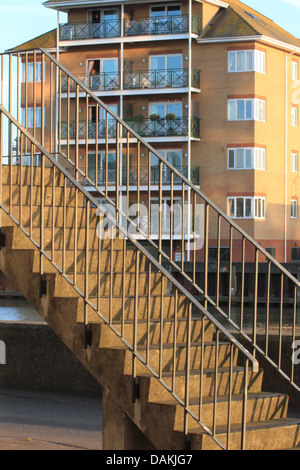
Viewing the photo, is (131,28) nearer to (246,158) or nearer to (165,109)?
(165,109)

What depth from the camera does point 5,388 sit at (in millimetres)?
10977

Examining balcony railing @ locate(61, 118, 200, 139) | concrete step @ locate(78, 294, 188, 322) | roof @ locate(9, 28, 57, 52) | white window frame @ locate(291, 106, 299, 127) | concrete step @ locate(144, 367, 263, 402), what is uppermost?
roof @ locate(9, 28, 57, 52)

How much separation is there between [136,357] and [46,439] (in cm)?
286

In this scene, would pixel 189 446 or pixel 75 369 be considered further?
pixel 75 369

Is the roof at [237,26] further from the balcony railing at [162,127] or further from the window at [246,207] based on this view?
the window at [246,207]

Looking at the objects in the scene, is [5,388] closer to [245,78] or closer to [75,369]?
[75,369]

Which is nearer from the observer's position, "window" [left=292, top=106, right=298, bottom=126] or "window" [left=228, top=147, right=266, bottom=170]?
"window" [left=228, top=147, right=266, bottom=170]

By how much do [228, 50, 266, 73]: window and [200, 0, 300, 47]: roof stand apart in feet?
3.51

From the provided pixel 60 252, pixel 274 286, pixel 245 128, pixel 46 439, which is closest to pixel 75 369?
pixel 46 439

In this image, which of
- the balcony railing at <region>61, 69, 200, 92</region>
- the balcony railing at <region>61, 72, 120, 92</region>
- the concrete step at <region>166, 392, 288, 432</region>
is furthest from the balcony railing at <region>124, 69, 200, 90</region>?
the concrete step at <region>166, 392, 288, 432</region>

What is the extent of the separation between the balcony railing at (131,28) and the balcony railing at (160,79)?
2228 mm

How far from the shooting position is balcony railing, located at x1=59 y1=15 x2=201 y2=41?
46.6 m

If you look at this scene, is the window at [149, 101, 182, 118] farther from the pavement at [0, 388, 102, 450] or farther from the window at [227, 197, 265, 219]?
the pavement at [0, 388, 102, 450]

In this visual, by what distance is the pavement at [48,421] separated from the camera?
27.6 feet
